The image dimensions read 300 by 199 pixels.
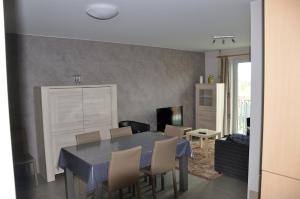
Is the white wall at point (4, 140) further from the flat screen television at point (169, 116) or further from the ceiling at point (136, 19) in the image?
the flat screen television at point (169, 116)

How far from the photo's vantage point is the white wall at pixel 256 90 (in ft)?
7.39

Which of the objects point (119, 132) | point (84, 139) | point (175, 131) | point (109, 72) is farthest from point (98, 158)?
point (109, 72)

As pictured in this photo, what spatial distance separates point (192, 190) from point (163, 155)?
867 millimetres

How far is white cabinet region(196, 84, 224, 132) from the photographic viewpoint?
20.8 ft

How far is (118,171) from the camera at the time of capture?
2750 mm

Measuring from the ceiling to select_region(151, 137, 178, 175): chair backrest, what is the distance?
166cm

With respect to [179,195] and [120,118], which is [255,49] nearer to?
[179,195]

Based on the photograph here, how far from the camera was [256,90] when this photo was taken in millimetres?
2287

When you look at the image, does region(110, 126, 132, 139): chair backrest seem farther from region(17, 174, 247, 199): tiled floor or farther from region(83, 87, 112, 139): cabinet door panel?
region(17, 174, 247, 199): tiled floor

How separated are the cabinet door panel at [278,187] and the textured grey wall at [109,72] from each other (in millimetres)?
3259

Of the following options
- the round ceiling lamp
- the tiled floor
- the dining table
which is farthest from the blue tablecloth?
the round ceiling lamp

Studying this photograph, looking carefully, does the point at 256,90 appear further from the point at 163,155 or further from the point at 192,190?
the point at 192,190

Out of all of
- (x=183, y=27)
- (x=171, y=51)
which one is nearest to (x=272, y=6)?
(x=183, y=27)

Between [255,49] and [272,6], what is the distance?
2.84ft
